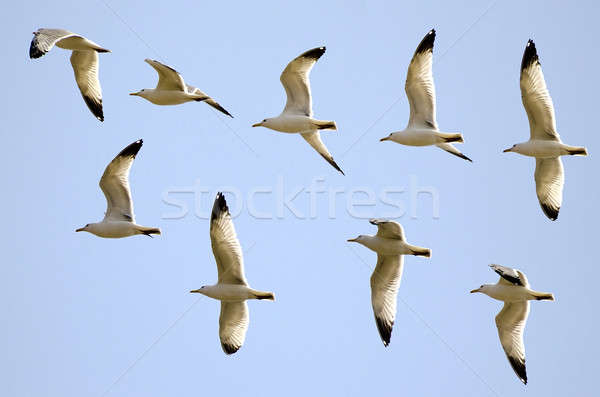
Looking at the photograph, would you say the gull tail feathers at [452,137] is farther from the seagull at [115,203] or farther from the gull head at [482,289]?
the seagull at [115,203]

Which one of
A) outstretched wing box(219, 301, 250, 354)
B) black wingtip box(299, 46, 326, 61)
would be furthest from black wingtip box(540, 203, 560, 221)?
outstretched wing box(219, 301, 250, 354)

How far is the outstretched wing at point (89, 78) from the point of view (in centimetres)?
2402

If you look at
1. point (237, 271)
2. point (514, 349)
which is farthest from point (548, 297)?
point (237, 271)

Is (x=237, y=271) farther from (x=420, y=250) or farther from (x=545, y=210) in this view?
(x=545, y=210)

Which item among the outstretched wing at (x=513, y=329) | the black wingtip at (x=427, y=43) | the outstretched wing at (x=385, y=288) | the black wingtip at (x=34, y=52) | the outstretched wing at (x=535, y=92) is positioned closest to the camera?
the black wingtip at (x=34, y=52)

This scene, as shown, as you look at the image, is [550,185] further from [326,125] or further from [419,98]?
[326,125]

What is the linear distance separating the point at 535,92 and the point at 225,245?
6508 millimetres

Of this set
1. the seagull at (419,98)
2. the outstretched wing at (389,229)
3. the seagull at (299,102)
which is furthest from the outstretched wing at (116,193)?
the seagull at (419,98)

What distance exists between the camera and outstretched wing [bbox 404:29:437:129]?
22344 mm

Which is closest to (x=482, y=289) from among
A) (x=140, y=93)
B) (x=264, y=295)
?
(x=264, y=295)

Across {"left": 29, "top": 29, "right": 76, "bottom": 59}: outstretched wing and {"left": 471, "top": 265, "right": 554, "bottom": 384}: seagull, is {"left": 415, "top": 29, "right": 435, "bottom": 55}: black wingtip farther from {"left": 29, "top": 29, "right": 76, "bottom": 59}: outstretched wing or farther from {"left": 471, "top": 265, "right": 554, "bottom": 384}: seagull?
{"left": 29, "top": 29, "right": 76, "bottom": 59}: outstretched wing

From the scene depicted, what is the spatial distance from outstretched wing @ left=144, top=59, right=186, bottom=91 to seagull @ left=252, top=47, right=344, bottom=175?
1.99 m

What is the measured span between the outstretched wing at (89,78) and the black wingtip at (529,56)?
8.62m

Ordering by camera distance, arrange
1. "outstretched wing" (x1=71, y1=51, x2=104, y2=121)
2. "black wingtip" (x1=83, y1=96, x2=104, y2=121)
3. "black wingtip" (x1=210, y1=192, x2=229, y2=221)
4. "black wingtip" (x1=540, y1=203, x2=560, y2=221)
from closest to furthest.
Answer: "black wingtip" (x1=210, y1=192, x2=229, y2=221) → "black wingtip" (x1=540, y1=203, x2=560, y2=221) → "outstretched wing" (x1=71, y1=51, x2=104, y2=121) → "black wingtip" (x1=83, y1=96, x2=104, y2=121)
